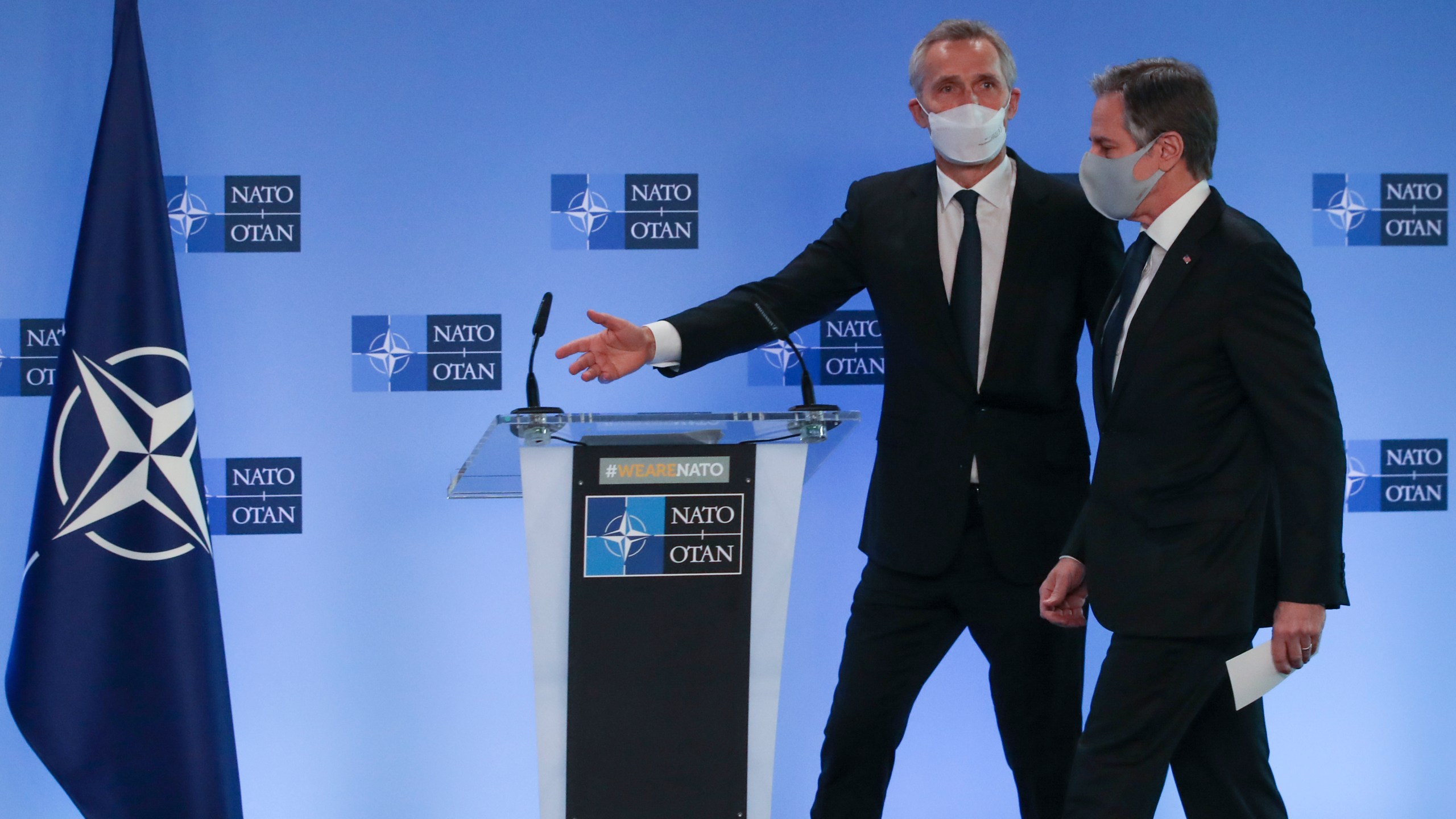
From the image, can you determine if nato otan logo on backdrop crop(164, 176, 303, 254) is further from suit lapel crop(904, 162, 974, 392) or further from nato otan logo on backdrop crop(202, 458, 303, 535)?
suit lapel crop(904, 162, 974, 392)

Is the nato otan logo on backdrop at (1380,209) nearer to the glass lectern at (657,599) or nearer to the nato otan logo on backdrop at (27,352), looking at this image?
the glass lectern at (657,599)

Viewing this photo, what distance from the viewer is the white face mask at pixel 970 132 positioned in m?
1.93

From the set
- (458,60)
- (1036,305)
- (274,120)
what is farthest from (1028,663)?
(274,120)

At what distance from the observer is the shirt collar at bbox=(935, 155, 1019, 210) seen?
1.98 meters

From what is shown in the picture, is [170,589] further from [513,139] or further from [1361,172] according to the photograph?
[1361,172]

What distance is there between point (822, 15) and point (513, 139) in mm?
853

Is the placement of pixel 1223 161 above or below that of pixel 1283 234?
above

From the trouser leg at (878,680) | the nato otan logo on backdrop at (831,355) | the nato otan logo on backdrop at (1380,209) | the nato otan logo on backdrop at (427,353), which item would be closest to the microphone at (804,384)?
the trouser leg at (878,680)

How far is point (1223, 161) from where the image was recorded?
2.71m

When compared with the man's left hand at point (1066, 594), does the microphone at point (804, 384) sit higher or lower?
higher

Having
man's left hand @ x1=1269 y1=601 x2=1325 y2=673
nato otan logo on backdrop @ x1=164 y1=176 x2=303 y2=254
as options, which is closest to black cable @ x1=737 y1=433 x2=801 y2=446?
man's left hand @ x1=1269 y1=601 x2=1325 y2=673

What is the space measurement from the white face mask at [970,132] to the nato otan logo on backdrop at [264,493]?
175 centimetres

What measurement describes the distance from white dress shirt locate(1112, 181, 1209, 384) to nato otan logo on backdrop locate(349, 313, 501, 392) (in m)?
1.53

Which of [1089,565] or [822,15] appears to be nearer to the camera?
[1089,565]
